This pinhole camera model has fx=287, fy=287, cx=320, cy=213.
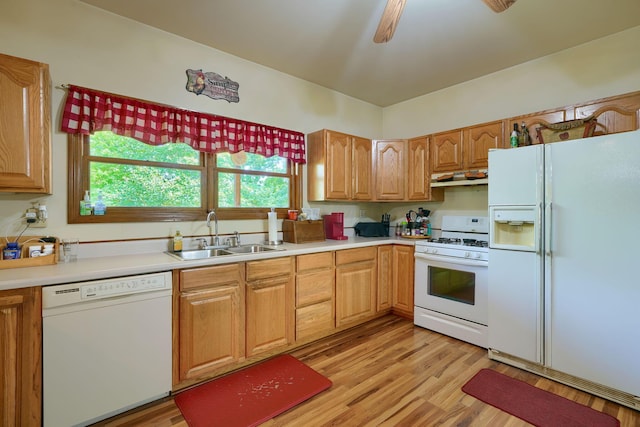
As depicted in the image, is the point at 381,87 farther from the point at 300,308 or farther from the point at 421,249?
the point at 300,308

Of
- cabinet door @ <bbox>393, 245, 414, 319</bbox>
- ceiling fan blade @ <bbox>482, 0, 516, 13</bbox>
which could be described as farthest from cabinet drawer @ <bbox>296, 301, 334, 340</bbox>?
ceiling fan blade @ <bbox>482, 0, 516, 13</bbox>

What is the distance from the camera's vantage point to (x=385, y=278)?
331 cm

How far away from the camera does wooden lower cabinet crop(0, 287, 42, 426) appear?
4.68ft

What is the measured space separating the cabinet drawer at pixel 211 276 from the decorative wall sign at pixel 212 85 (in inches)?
63.6

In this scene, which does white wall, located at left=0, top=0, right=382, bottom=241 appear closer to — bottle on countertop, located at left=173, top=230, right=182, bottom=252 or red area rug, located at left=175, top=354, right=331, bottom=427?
bottle on countertop, located at left=173, top=230, right=182, bottom=252

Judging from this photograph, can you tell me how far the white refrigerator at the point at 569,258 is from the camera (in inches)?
73.7

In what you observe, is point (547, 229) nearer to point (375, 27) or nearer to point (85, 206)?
point (375, 27)

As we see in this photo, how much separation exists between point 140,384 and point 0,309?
83 cm

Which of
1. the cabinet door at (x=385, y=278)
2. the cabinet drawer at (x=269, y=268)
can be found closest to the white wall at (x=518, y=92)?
the cabinet door at (x=385, y=278)

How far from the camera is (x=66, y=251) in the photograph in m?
1.98

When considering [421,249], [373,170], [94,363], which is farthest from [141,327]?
[373,170]

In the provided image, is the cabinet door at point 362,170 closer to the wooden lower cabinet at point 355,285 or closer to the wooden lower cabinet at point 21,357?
the wooden lower cabinet at point 355,285

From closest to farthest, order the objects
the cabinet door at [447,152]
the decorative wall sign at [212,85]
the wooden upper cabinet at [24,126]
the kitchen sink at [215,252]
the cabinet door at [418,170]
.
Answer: the wooden upper cabinet at [24,126] → the kitchen sink at [215,252] → the decorative wall sign at [212,85] → the cabinet door at [447,152] → the cabinet door at [418,170]

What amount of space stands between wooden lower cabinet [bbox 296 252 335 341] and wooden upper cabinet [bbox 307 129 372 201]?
0.87 metres
